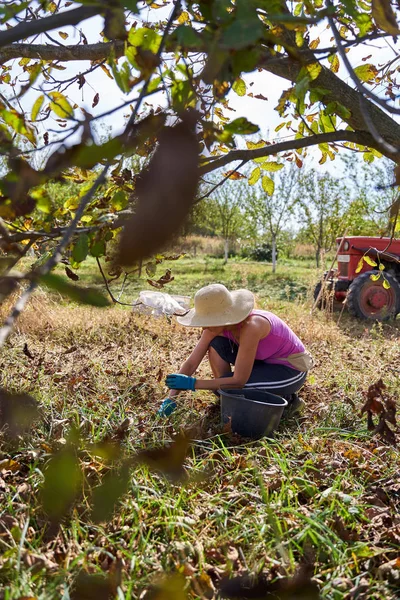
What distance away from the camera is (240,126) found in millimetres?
999

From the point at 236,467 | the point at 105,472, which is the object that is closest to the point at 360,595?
the point at 236,467

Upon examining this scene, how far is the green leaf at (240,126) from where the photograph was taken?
0.98 meters

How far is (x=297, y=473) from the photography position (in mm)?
2193

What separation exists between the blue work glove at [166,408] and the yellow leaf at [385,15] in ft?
6.87

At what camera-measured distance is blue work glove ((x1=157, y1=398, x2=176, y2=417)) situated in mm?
2808

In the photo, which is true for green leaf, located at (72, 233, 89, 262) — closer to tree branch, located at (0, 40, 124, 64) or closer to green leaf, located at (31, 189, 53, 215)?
green leaf, located at (31, 189, 53, 215)

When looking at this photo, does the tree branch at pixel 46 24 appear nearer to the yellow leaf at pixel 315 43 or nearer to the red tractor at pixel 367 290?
the yellow leaf at pixel 315 43

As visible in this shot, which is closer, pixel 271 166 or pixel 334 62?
pixel 271 166

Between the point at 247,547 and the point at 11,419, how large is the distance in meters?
1.02

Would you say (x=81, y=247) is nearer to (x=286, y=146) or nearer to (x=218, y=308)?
(x=286, y=146)

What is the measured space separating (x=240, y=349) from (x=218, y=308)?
260mm

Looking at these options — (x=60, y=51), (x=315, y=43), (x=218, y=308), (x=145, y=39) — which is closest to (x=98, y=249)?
(x=145, y=39)

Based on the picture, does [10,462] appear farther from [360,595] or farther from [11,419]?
[360,595]

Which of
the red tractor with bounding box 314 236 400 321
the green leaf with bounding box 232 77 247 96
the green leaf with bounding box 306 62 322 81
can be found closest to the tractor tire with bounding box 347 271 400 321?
the red tractor with bounding box 314 236 400 321
